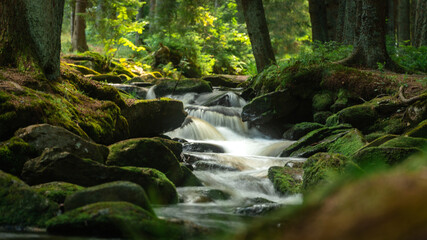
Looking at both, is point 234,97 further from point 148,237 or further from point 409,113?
point 148,237

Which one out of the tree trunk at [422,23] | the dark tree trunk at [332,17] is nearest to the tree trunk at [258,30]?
the dark tree trunk at [332,17]

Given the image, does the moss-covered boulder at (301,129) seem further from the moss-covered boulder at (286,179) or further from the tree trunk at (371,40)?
the moss-covered boulder at (286,179)

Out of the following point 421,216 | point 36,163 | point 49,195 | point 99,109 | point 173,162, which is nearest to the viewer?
point 421,216

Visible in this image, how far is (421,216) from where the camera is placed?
0.93m

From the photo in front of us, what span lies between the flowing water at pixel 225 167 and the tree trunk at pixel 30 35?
3321 mm

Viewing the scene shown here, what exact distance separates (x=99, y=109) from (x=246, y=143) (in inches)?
212

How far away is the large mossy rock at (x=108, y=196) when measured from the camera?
3.49m

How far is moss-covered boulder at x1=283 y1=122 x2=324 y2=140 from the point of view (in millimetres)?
10432

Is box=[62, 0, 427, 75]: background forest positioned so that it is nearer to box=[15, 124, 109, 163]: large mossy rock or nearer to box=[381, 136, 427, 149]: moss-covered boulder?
box=[381, 136, 427, 149]: moss-covered boulder

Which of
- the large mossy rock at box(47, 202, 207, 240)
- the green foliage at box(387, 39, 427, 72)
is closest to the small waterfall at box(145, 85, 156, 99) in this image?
the green foliage at box(387, 39, 427, 72)

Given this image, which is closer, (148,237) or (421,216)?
(421,216)

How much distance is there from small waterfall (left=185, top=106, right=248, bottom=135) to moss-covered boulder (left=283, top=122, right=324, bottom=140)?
1940 millimetres

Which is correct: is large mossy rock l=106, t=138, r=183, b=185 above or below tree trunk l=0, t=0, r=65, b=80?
below

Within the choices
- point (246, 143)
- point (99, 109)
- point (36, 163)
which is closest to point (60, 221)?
point (36, 163)
